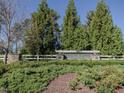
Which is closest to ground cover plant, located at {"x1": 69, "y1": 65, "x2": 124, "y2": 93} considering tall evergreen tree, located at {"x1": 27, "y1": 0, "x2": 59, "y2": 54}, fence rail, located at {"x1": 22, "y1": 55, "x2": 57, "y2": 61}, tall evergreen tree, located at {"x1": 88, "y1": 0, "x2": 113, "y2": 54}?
fence rail, located at {"x1": 22, "y1": 55, "x2": 57, "y2": 61}

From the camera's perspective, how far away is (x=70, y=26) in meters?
43.5

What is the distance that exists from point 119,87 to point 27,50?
97.6ft

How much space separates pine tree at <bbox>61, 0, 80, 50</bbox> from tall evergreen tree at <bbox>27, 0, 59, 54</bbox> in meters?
1.56

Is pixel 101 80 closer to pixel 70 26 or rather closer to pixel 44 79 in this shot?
pixel 44 79

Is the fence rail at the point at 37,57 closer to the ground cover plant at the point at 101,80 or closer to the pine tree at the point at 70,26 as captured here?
the pine tree at the point at 70,26

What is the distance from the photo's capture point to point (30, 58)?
1351 inches

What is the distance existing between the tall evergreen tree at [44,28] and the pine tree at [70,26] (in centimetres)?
156

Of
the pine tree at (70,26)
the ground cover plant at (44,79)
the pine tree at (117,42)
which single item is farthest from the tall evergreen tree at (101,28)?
the ground cover plant at (44,79)

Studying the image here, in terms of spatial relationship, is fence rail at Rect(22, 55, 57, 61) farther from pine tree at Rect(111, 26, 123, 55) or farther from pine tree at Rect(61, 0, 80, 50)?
pine tree at Rect(111, 26, 123, 55)

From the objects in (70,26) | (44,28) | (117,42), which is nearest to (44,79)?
(44,28)

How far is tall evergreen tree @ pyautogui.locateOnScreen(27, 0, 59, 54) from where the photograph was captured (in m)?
40.1

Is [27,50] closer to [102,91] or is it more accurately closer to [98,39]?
[98,39]

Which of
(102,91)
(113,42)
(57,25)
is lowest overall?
(102,91)

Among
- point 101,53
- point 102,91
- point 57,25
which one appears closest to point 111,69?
point 102,91
